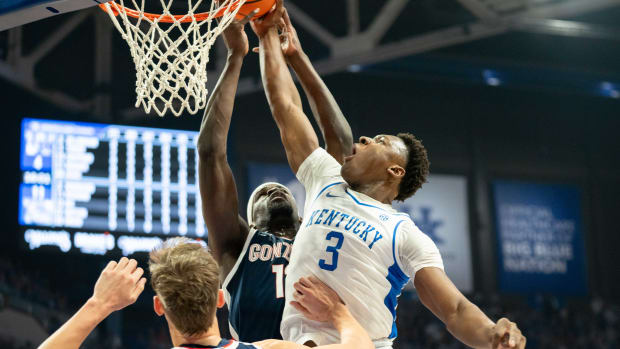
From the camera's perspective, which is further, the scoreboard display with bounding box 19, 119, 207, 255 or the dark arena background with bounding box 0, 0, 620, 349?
the dark arena background with bounding box 0, 0, 620, 349

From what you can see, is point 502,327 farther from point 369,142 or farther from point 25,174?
point 25,174

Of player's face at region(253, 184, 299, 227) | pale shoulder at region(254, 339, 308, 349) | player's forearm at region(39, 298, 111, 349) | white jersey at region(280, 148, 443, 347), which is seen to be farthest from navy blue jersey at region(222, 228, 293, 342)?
player's forearm at region(39, 298, 111, 349)

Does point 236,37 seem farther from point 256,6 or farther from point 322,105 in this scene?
point 322,105

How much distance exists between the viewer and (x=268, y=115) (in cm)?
1443

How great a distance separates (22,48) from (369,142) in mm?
9510

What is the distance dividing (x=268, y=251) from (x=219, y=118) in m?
0.73

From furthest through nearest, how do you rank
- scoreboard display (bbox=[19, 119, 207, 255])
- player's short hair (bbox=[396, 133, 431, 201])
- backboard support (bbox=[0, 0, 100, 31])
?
scoreboard display (bbox=[19, 119, 207, 255]) < player's short hair (bbox=[396, 133, 431, 201]) < backboard support (bbox=[0, 0, 100, 31])

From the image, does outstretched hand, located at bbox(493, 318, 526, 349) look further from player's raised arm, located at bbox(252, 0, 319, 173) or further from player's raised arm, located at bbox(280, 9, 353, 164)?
player's raised arm, located at bbox(280, 9, 353, 164)

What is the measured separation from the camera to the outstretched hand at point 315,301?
338 centimetres

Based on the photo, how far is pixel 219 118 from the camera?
14.6ft

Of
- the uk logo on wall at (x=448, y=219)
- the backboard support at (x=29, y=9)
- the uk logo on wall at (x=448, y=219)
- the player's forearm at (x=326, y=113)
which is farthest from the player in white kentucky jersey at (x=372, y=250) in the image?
the uk logo on wall at (x=448, y=219)

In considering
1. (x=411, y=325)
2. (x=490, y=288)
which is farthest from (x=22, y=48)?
(x=490, y=288)

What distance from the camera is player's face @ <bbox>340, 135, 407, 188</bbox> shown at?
398cm

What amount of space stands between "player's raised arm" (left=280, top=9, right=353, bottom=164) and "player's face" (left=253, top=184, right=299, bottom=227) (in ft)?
1.16
